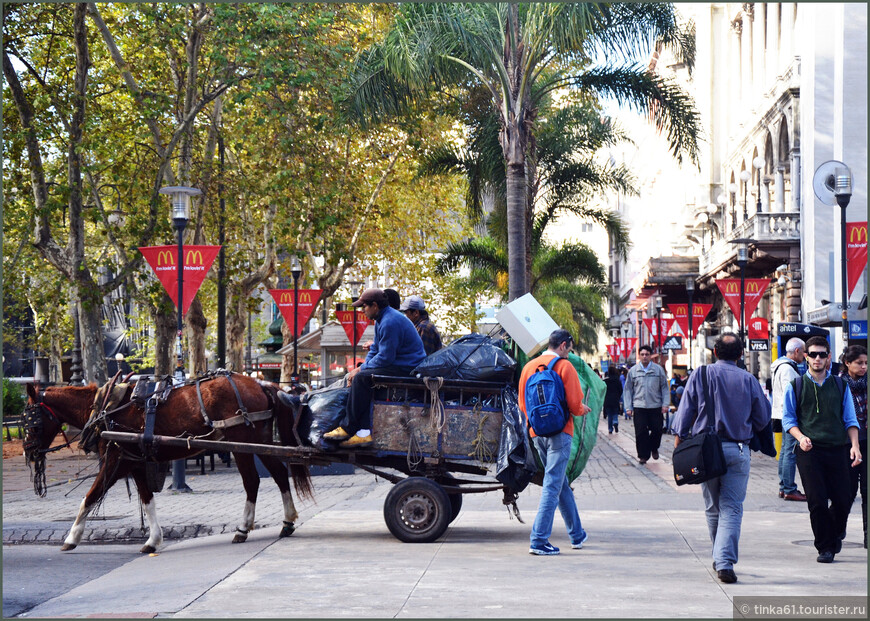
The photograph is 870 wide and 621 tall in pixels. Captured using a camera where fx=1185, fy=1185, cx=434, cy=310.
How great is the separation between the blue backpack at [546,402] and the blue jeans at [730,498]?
1.38m

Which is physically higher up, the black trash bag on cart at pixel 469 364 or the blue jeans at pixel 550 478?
the black trash bag on cart at pixel 469 364

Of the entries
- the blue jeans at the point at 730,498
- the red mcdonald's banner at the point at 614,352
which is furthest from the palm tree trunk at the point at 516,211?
the red mcdonald's banner at the point at 614,352

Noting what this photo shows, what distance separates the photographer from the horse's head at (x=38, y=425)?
36.7ft

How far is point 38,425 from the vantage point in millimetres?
11180

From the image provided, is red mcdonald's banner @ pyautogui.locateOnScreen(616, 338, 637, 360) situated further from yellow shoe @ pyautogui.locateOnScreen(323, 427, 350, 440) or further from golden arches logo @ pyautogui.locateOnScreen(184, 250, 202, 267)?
yellow shoe @ pyautogui.locateOnScreen(323, 427, 350, 440)

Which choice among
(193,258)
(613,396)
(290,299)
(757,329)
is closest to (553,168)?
(613,396)

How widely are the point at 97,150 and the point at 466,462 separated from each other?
1351 centimetres

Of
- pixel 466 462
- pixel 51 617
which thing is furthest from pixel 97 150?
pixel 51 617

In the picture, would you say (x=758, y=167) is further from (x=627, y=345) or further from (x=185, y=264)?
(x=185, y=264)

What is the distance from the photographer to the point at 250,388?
37.0 feet

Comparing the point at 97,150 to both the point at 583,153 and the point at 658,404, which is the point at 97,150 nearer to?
the point at 658,404

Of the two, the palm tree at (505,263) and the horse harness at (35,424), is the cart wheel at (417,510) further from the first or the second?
the palm tree at (505,263)

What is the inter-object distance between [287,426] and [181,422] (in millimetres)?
993

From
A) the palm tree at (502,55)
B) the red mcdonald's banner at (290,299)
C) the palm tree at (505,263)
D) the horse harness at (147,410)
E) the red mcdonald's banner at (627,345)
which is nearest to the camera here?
the horse harness at (147,410)
